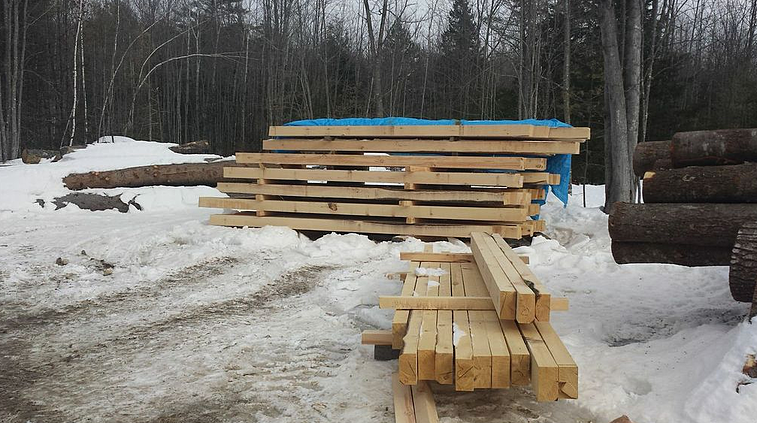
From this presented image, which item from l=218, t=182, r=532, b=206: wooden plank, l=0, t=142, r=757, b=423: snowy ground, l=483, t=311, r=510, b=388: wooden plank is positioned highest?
l=218, t=182, r=532, b=206: wooden plank

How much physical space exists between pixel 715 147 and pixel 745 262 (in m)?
1.14

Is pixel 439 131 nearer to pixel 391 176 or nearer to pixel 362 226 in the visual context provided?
pixel 391 176

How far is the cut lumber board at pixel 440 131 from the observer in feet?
28.3

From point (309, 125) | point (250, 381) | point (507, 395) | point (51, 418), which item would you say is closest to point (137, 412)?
point (51, 418)

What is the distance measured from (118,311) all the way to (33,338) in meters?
0.87

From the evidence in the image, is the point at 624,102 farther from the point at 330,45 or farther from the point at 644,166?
the point at 330,45

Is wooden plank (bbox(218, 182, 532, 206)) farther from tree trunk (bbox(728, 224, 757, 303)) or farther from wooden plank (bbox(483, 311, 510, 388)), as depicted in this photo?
wooden plank (bbox(483, 311, 510, 388))

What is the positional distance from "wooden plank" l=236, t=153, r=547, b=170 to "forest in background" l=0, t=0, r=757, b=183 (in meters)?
8.27

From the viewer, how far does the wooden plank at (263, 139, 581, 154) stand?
8.70m

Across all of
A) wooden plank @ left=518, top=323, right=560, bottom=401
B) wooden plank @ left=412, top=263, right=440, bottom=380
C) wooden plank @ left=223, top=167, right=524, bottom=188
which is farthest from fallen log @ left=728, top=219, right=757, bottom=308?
wooden plank @ left=223, top=167, right=524, bottom=188

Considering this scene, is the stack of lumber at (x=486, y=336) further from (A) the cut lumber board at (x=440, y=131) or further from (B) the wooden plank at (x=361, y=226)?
(A) the cut lumber board at (x=440, y=131)

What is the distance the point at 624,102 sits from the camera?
11000mm

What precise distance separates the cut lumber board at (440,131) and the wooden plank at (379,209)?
120cm

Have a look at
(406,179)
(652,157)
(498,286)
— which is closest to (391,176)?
(406,179)
